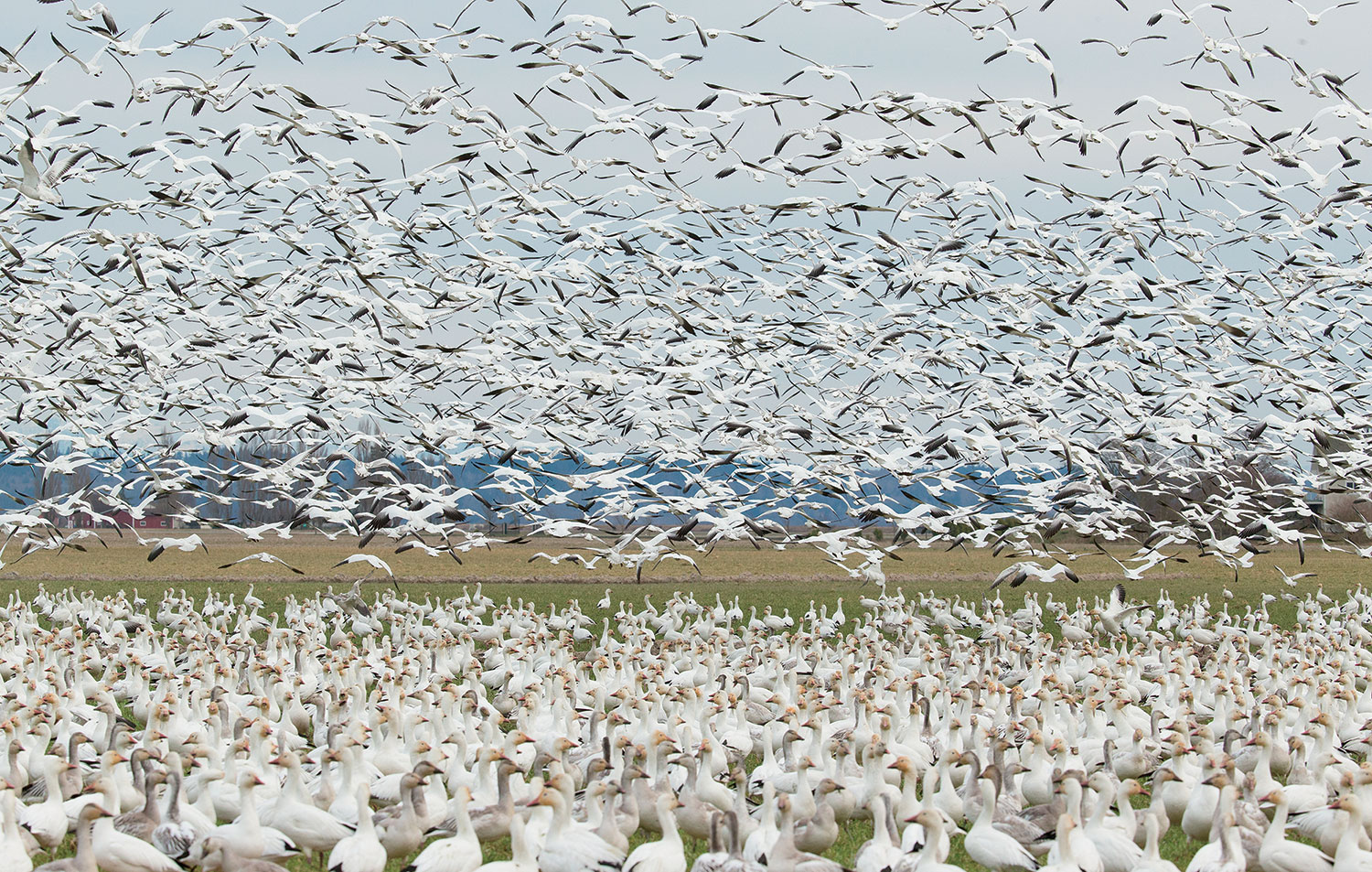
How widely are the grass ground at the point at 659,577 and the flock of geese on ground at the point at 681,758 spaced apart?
13.3 m

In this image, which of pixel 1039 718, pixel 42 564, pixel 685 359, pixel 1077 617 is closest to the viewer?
pixel 1039 718

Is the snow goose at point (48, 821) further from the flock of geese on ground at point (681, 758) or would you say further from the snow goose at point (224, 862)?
the snow goose at point (224, 862)

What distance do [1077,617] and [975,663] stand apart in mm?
8082

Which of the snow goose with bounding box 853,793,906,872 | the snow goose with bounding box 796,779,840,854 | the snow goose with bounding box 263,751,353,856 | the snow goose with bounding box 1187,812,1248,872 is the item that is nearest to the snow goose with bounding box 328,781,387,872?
the snow goose with bounding box 263,751,353,856

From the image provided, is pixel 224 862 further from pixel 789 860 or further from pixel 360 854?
pixel 789 860

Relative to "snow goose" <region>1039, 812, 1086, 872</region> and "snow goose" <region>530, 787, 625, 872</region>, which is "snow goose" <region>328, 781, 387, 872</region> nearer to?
"snow goose" <region>530, 787, 625, 872</region>

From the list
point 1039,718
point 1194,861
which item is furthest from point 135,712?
point 1194,861

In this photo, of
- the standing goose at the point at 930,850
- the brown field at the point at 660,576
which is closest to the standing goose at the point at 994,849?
the standing goose at the point at 930,850

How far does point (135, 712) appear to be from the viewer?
47.3 feet

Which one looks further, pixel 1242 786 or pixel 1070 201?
pixel 1070 201

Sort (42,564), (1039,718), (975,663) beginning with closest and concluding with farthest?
(1039,718), (975,663), (42,564)

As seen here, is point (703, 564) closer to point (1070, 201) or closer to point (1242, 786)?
point (1070, 201)

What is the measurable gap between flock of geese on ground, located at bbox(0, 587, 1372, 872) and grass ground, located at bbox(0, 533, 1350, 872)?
13323 mm

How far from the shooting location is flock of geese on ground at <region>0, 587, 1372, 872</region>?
27.3 ft
